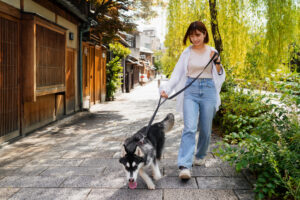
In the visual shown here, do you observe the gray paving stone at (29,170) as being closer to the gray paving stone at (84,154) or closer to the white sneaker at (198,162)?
the gray paving stone at (84,154)

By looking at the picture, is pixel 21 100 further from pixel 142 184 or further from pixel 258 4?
pixel 258 4

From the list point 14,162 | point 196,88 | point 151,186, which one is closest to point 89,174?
point 151,186

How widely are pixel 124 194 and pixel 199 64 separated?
6.48ft

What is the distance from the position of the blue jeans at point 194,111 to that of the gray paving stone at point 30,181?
1.73 meters

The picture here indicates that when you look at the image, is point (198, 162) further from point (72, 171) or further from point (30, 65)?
point (30, 65)

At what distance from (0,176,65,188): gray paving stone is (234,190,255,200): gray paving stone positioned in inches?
91.5

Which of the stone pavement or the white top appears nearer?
the stone pavement

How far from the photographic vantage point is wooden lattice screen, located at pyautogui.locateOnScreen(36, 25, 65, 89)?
6.73m

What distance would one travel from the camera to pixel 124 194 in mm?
3453

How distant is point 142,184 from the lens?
3758 millimetres

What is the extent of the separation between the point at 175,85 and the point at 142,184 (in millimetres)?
1456

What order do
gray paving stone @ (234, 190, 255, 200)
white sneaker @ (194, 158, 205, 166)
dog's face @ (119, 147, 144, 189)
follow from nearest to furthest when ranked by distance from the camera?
dog's face @ (119, 147, 144, 189)
gray paving stone @ (234, 190, 255, 200)
white sneaker @ (194, 158, 205, 166)

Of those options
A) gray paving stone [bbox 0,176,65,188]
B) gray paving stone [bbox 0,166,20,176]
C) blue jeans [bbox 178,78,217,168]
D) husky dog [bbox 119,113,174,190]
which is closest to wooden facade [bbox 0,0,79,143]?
gray paving stone [bbox 0,166,20,176]

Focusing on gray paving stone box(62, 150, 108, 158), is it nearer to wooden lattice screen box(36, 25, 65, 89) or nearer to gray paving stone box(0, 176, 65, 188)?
gray paving stone box(0, 176, 65, 188)
